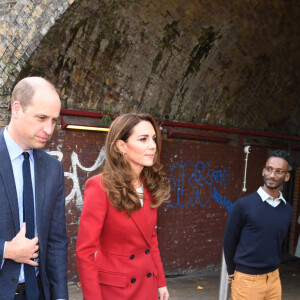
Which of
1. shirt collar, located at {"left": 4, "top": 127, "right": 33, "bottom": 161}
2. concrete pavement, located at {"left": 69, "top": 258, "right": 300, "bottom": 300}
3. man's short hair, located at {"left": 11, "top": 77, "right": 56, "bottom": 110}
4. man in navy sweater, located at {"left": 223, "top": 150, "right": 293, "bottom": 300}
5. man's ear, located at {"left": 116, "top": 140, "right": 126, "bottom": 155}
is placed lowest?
concrete pavement, located at {"left": 69, "top": 258, "right": 300, "bottom": 300}

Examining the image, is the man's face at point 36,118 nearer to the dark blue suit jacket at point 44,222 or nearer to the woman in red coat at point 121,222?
the dark blue suit jacket at point 44,222

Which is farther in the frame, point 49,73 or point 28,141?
point 49,73

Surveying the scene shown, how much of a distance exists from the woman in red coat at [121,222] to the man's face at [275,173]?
4.95ft

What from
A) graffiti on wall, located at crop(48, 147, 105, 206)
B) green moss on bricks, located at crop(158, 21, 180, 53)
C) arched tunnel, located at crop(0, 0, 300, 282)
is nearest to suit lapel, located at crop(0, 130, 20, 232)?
arched tunnel, located at crop(0, 0, 300, 282)

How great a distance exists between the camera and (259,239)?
405 cm

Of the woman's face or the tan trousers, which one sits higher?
the woman's face

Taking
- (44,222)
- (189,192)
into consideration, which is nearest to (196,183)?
(189,192)

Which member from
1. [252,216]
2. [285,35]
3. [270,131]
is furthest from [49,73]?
[270,131]

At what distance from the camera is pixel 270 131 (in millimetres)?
10578

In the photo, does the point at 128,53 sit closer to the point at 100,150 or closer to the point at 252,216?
the point at 100,150

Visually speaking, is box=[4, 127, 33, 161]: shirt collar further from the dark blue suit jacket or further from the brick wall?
the brick wall

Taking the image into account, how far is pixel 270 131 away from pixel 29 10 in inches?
270

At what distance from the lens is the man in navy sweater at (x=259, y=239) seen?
402 centimetres

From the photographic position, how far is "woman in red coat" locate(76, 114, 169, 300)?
2900 mm
